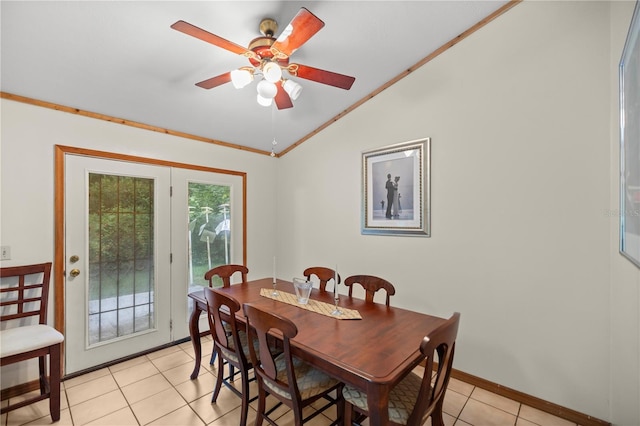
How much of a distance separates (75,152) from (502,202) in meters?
3.56

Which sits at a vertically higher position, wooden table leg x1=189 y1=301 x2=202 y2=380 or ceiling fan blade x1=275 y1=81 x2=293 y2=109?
ceiling fan blade x1=275 y1=81 x2=293 y2=109

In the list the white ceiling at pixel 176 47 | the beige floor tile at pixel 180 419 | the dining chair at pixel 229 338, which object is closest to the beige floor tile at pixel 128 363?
the beige floor tile at pixel 180 419

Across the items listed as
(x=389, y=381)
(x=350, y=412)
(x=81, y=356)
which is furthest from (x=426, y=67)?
(x=81, y=356)

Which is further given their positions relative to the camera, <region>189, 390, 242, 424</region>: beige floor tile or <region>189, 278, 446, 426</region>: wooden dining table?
<region>189, 390, 242, 424</region>: beige floor tile

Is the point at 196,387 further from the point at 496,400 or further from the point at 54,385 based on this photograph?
the point at 496,400

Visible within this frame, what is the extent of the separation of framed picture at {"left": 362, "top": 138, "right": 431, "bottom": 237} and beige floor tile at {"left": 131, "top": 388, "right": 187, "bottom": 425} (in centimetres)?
216

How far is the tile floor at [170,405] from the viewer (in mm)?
1906

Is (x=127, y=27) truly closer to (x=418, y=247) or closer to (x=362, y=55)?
(x=362, y=55)

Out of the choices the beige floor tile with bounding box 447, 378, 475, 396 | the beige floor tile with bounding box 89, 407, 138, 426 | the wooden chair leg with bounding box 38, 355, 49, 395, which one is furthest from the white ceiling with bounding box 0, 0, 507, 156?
the beige floor tile with bounding box 447, 378, 475, 396

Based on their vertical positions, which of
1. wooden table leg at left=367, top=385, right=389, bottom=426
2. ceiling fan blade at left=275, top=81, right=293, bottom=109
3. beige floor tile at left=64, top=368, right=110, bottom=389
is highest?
ceiling fan blade at left=275, top=81, right=293, bottom=109

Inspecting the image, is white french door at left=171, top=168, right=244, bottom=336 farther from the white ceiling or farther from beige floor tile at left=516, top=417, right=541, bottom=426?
beige floor tile at left=516, top=417, right=541, bottom=426

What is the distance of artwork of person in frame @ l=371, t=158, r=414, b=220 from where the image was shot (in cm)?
268

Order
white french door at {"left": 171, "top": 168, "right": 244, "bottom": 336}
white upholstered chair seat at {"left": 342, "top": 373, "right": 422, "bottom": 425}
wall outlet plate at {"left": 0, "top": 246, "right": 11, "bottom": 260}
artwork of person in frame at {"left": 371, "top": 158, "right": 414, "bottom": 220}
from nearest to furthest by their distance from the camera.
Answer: white upholstered chair seat at {"left": 342, "top": 373, "right": 422, "bottom": 425} < wall outlet plate at {"left": 0, "top": 246, "right": 11, "bottom": 260} < artwork of person in frame at {"left": 371, "top": 158, "right": 414, "bottom": 220} < white french door at {"left": 171, "top": 168, "right": 244, "bottom": 336}

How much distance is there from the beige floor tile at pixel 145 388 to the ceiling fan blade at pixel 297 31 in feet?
8.65
